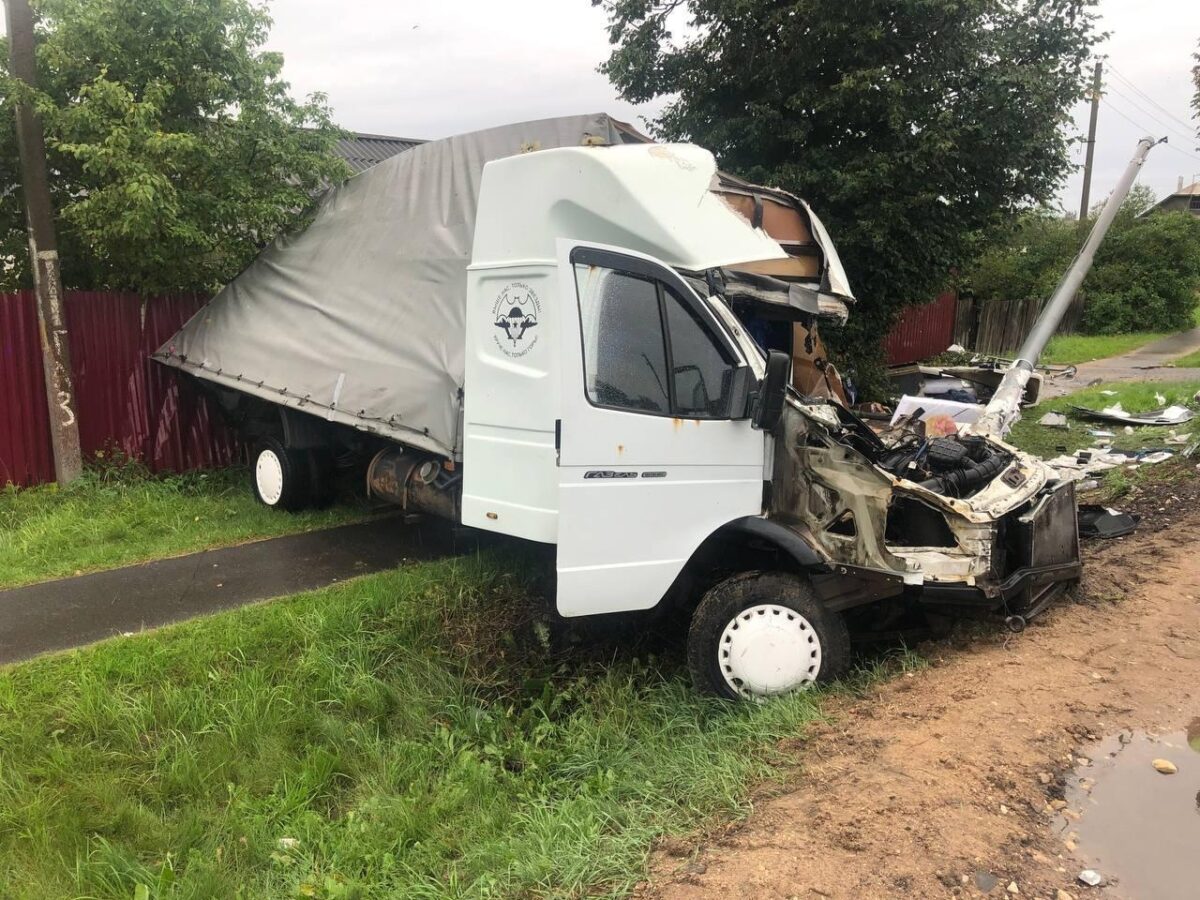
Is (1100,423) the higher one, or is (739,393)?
(739,393)

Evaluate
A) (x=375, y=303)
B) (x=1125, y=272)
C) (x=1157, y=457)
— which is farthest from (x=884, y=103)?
(x=1125, y=272)

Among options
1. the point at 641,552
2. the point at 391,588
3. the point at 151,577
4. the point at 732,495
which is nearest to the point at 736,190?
the point at 732,495

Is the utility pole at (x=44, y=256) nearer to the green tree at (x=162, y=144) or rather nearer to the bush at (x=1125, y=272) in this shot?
the green tree at (x=162, y=144)

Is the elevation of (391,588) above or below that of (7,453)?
below

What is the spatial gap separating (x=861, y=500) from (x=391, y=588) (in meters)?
3.21

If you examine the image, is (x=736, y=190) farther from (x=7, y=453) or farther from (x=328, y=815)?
(x=7, y=453)

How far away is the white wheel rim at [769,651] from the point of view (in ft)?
13.5

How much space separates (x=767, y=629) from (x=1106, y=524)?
3616 mm

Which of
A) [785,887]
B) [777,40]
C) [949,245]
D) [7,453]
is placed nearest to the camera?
[785,887]

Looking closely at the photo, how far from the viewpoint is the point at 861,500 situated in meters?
4.13

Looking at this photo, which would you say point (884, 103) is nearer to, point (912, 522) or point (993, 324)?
point (912, 522)

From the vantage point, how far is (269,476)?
7.45 metres

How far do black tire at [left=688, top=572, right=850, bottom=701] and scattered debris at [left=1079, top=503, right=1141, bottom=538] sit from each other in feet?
10.3

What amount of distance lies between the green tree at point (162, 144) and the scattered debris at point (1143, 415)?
34.6ft
